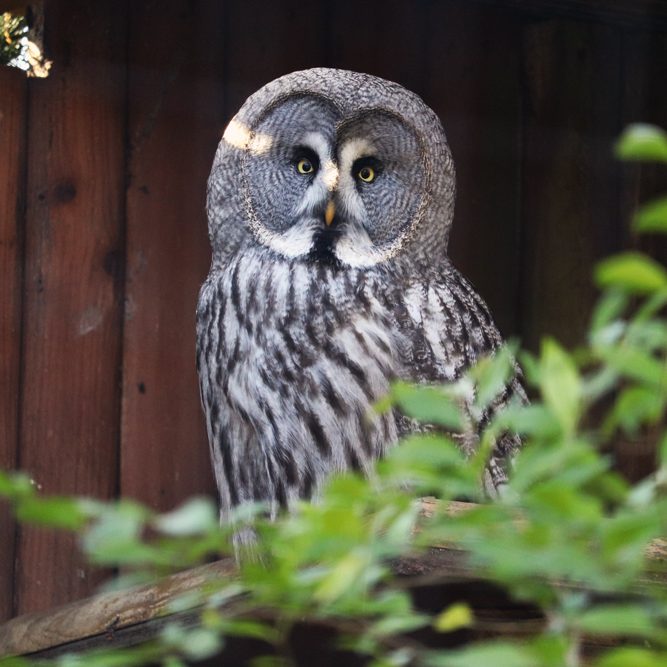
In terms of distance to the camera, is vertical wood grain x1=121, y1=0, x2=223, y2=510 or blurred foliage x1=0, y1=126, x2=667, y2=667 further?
vertical wood grain x1=121, y1=0, x2=223, y2=510

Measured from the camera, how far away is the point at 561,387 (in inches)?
28.1

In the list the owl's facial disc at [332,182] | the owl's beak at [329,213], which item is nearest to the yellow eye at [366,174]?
Result: the owl's facial disc at [332,182]

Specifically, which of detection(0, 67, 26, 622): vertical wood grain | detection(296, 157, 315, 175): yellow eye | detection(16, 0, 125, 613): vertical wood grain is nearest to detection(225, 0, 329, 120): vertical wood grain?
detection(16, 0, 125, 613): vertical wood grain

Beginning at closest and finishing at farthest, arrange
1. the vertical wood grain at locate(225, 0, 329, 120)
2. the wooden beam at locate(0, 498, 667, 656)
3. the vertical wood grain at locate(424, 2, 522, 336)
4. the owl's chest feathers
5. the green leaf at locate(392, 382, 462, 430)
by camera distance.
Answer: the green leaf at locate(392, 382, 462, 430)
the wooden beam at locate(0, 498, 667, 656)
the owl's chest feathers
the vertical wood grain at locate(225, 0, 329, 120)
the vertical wood grain at locate(424, 2, 522, 336)

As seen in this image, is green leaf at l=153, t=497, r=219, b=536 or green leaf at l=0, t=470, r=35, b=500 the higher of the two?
green leaf at l=0, t=470, r=35, b=500

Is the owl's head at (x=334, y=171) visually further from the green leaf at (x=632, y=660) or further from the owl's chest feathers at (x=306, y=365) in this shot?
the green leaf at (x=632, y=660)

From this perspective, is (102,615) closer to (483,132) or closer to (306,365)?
(306,365)

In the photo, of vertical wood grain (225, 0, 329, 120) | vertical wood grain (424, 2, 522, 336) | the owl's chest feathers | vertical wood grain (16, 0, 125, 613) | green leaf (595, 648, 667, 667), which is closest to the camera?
green leaf (595, 648, 667, 667)

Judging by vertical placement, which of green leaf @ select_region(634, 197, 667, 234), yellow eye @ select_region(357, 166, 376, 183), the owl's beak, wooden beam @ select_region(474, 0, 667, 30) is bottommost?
green leaf @ select_region(634, 197, 667, 234)

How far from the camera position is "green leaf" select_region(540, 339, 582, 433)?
27.7 inches

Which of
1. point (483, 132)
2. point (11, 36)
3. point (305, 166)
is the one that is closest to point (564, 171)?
point (483, 132)

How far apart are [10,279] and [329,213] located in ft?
2.44

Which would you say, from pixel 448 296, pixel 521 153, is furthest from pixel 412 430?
pixel 521 153

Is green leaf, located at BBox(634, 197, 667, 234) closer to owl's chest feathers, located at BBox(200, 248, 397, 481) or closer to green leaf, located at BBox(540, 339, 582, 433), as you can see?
green leaf, located at BBox(540, 339, 582, 433)
